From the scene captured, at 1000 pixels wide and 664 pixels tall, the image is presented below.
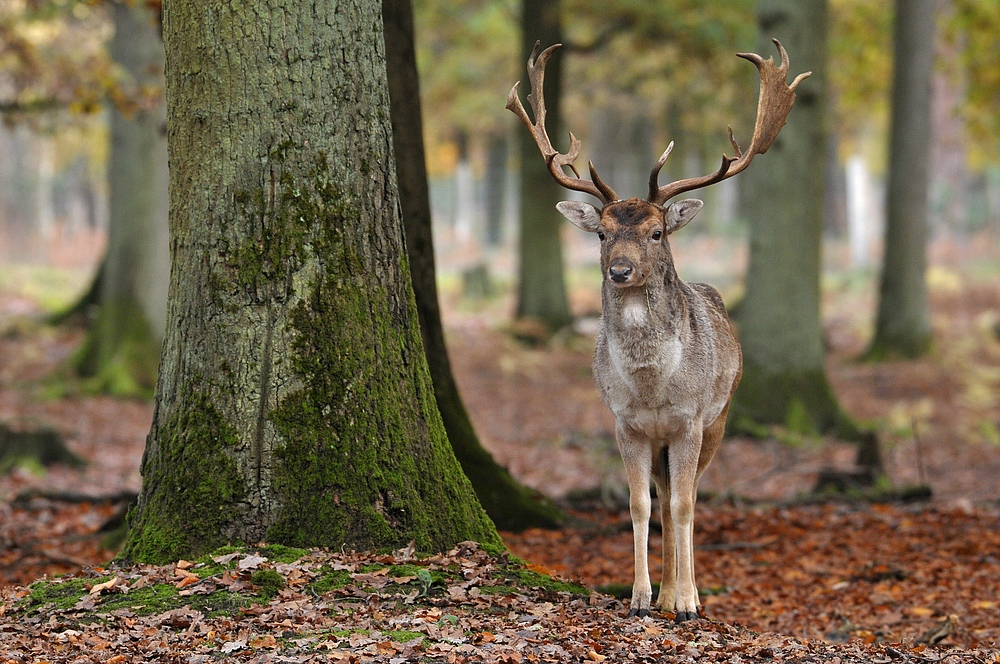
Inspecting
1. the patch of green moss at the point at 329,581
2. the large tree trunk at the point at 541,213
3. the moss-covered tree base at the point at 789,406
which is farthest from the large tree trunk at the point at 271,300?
the large tree trunk at the point at 541,213

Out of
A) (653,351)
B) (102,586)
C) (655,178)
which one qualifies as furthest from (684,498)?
(102,586)

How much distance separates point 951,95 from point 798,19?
74.5ft

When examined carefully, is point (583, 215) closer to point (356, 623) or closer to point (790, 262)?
point (356, 623)

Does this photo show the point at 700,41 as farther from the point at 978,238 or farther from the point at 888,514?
the point at 978,238

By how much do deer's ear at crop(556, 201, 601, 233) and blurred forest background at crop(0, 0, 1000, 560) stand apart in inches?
160

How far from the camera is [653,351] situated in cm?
644

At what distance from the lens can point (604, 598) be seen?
6.30 metres

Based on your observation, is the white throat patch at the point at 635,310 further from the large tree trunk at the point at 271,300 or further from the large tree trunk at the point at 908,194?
the large tree trunk at the point at 908,194

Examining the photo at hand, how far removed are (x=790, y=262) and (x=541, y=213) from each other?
301 inches

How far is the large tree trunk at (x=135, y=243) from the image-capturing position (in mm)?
17344

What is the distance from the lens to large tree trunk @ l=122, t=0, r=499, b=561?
577 centimetres

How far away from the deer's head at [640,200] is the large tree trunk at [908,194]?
552 inches

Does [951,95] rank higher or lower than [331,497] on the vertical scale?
higher

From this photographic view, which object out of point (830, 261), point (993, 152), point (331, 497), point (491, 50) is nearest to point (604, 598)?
point (331, 497)
